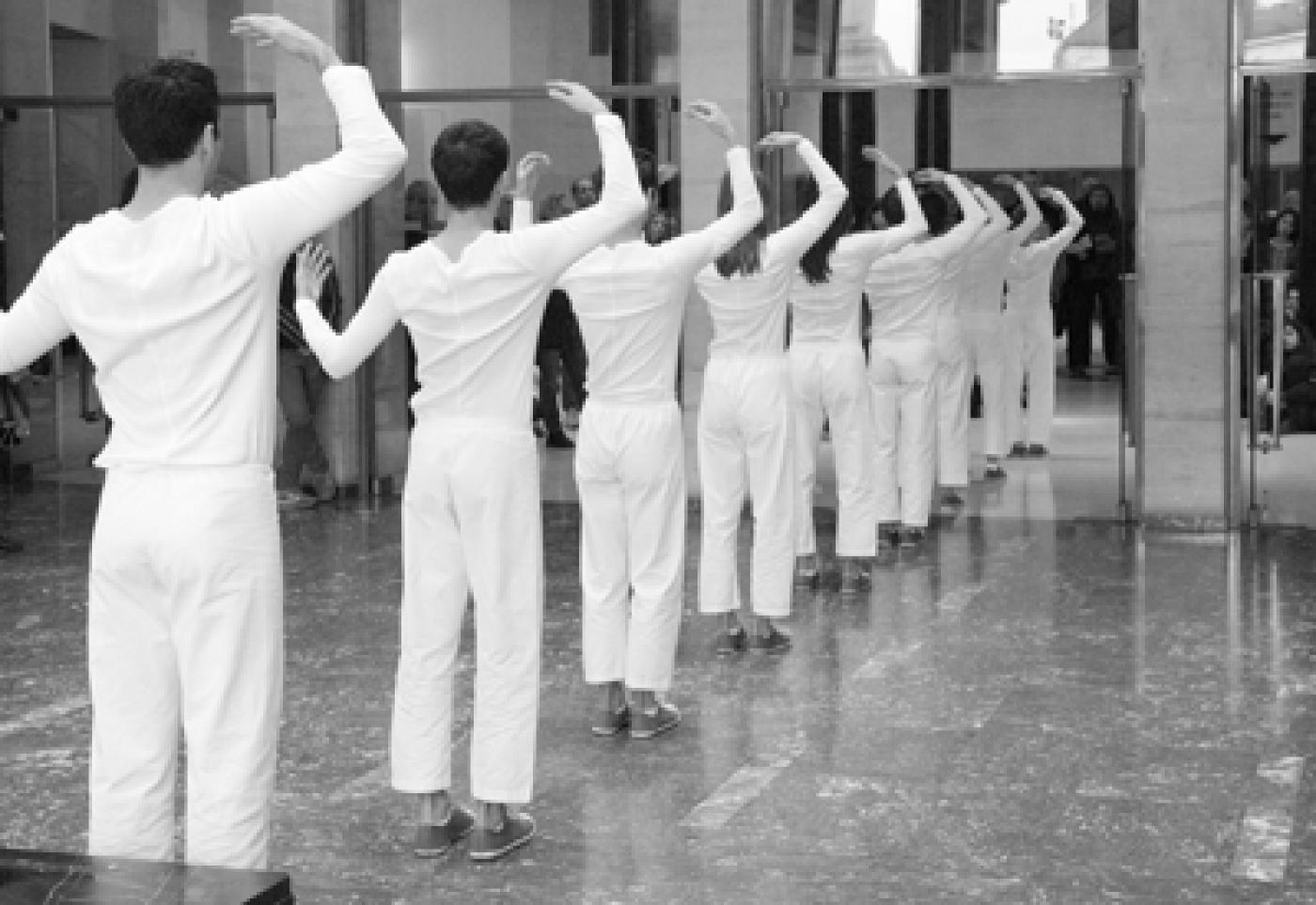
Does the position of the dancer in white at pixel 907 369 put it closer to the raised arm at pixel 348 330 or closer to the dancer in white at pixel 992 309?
the dancer in white at pixel 992 309

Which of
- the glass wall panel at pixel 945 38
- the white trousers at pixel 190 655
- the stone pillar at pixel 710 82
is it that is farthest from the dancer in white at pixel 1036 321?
the white trousers at pixel 190 655

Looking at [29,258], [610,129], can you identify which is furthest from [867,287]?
[29,258]

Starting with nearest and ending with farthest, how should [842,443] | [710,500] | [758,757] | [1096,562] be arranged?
[758,757] → [710,500] → [842,443] → [1096,562]

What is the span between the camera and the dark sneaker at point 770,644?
880 centimetres

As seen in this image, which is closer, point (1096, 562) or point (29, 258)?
point (1096, 562)

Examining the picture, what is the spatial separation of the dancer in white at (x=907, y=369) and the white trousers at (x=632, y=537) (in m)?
4.32

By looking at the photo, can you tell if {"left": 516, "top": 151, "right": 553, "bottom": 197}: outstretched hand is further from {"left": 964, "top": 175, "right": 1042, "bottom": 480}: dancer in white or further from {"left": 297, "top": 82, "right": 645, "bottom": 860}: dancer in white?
{"left": 964, "top": 175, "right": 1042, "bottom": 480}: dancer in white

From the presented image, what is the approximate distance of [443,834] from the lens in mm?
5961

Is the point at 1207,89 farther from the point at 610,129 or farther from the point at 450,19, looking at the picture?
the point at 610,129

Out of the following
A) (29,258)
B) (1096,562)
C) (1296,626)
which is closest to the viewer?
(1296,626)

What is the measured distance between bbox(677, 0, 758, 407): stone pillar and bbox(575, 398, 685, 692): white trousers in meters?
→ 6.02

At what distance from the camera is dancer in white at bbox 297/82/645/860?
18.7 ft

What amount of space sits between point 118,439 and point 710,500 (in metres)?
4.41

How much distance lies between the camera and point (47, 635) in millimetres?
9328
